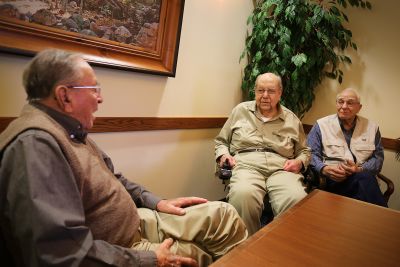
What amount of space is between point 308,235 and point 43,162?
3.11 ft

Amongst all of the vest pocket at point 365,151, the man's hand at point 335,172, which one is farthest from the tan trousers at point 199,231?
the vest pocket at point 365,151

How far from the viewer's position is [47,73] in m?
0.98

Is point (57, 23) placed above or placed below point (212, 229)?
above

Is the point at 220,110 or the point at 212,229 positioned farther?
the point at 220,110

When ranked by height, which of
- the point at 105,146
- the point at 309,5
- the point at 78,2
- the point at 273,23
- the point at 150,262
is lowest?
the point at 150,262

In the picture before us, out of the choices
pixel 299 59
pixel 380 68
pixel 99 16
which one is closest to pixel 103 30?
pixel 99 16

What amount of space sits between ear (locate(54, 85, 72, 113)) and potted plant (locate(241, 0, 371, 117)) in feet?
6.84

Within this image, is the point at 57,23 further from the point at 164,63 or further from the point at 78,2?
the point at 164,63

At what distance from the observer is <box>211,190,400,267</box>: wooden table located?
995 millimetres

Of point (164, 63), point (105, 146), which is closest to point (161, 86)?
point (164, 63)

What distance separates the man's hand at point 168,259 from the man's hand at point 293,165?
4.06 ft

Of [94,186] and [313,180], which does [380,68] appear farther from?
[94,186]

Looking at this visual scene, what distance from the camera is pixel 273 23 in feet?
9.06

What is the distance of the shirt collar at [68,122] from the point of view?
99 centimetres
